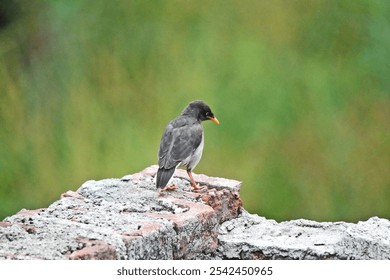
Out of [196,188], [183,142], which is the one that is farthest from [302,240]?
[183,142]

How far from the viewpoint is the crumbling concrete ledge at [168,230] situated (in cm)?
293

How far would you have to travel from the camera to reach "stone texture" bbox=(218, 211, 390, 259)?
333 centimetres

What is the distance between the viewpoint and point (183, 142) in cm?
369

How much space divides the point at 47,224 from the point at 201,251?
1.77ft

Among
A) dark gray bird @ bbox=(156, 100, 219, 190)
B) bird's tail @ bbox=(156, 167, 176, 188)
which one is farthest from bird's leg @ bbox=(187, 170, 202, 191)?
bird's tail @ bbox=(156, 167, 176, 188)

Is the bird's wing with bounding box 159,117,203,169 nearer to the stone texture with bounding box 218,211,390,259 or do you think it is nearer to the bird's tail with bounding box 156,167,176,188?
the bird's tail with bounding box 156,167,176,188

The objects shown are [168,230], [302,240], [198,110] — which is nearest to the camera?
[168,230]

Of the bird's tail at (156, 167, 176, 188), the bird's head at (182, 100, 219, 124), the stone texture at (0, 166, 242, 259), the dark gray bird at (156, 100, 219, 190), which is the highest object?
the bird's head at (182, 100, 219, 124)

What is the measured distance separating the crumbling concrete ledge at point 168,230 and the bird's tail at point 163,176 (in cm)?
4

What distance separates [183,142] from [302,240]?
0.58 meters

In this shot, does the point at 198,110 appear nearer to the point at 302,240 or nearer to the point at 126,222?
the point at 302,240
